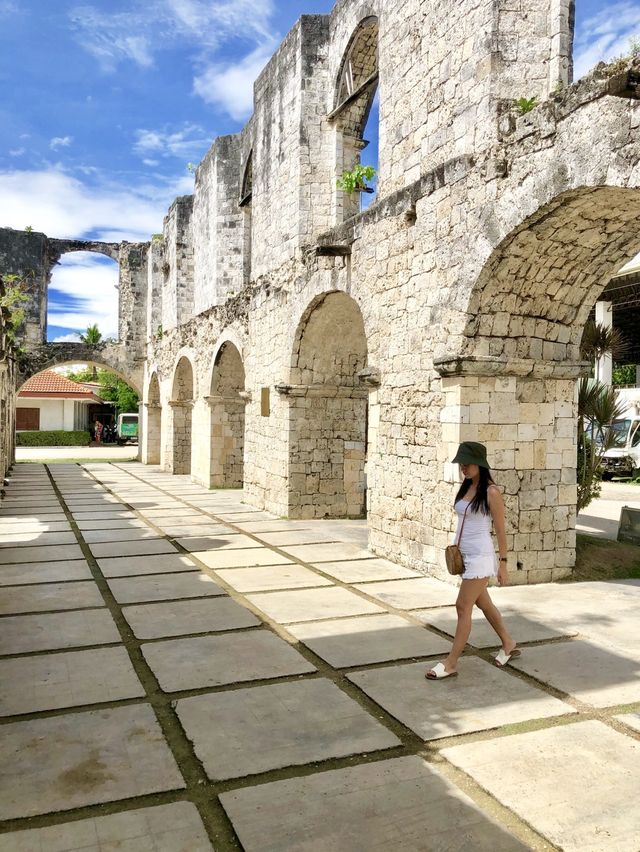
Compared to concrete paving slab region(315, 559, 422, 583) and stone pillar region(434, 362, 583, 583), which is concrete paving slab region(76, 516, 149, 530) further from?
stone pillar region(434, 362, 583, 583)

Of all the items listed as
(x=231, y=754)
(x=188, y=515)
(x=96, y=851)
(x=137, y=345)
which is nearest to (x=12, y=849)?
(x=96, y=851)

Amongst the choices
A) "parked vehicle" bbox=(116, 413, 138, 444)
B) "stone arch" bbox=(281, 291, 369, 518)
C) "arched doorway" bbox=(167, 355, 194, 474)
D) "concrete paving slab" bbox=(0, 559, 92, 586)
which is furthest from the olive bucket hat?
"parked vehicle" bbox=(116, 413, 138, 444)

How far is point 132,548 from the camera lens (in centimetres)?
823

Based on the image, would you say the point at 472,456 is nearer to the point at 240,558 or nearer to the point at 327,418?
the point at 240,558

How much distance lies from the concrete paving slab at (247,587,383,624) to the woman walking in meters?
1.55

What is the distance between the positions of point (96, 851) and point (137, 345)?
23.5 metres

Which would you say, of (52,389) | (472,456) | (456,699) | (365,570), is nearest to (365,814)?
(456,699)

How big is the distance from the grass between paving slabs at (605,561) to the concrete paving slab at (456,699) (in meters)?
3.14

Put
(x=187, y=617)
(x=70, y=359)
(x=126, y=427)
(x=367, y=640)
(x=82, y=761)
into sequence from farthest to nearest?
(x=126, y=427) < (x=70, y=359) < (x=187, y=617) < (x=367, y=640) < (x=82, y=761)

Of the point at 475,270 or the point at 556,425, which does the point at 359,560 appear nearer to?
the point at 556,425

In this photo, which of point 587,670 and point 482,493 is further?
point 587,670

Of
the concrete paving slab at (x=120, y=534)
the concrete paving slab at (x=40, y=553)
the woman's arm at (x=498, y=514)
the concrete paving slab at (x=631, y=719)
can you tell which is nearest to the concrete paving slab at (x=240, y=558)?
the concrete paving slab at (x=120, y=534)

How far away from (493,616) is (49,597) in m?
3.90

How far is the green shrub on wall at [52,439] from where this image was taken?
31.2 metres
